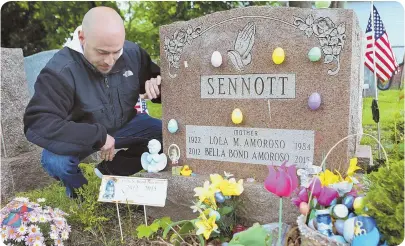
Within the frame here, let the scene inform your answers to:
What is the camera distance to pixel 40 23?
850 cm

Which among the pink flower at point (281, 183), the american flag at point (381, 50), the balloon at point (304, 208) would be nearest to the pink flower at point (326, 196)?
the balloon at point (304, 208)

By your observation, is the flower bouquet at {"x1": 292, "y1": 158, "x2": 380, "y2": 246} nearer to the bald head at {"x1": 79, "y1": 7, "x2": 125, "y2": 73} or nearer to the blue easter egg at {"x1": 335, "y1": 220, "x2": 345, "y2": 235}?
the blue easter egg at {"x1": 335, "y1": 220, "x2": 345, "y2": 235}

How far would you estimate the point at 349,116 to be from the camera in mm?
2455

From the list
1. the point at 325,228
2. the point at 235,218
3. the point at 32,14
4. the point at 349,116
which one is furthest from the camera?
the point at 32,14

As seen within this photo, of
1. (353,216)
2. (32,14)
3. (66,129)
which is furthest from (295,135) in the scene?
(32,14)

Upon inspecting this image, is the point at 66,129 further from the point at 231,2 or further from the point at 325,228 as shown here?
the point at 231,2

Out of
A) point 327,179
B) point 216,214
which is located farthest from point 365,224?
point 216,214

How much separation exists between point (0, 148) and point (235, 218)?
2.50 m

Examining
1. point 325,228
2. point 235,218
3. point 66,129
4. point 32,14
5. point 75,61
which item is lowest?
point 235,218

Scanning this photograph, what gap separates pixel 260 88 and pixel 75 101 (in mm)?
1386

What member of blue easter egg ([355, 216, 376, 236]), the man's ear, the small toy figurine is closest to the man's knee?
the small toy figurine

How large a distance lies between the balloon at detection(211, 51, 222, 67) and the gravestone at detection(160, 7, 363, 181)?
4cm

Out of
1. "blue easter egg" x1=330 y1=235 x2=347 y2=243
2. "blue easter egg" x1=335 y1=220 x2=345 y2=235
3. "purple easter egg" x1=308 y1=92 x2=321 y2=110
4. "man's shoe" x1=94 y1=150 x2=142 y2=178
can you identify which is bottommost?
"man's shoe" x1=94 y1=150 x2=142 y2=178

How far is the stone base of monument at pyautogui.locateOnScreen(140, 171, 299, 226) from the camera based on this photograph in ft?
8.40
